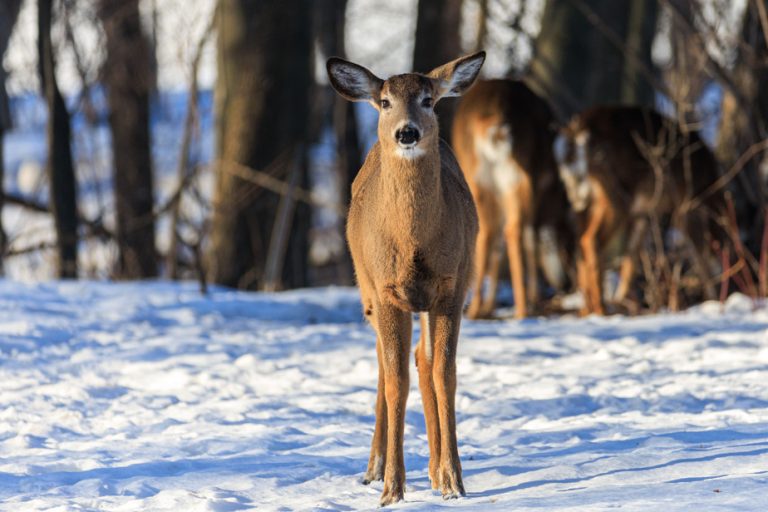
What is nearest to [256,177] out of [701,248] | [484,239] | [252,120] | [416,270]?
[252,120]

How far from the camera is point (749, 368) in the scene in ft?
25.5

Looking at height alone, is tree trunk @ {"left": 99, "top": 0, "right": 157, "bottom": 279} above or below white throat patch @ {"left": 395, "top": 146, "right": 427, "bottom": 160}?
above

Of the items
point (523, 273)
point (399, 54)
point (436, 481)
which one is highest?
point (399, 54)

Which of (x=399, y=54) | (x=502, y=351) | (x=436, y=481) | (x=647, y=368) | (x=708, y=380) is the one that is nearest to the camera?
(x=436, y=481)

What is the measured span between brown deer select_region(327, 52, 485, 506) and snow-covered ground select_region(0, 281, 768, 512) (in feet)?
0.89

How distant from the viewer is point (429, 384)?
570 centimetres

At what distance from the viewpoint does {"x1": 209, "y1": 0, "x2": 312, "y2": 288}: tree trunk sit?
1395 centimetres

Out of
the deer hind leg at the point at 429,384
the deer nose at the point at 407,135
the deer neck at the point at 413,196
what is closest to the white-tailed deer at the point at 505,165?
the deer hind leg at the point at 429,384

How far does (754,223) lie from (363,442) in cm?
690

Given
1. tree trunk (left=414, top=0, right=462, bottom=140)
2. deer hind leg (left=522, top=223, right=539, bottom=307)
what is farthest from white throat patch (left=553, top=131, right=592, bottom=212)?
tree trunk (left=414, top=0, right=462, bottom=140)

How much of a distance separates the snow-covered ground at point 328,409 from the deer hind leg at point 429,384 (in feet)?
0.69

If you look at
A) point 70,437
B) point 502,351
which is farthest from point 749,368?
point 70,437

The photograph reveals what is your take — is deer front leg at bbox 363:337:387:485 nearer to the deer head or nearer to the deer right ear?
the deer head

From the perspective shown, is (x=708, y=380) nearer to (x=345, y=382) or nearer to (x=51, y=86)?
(x=345, y=382)
